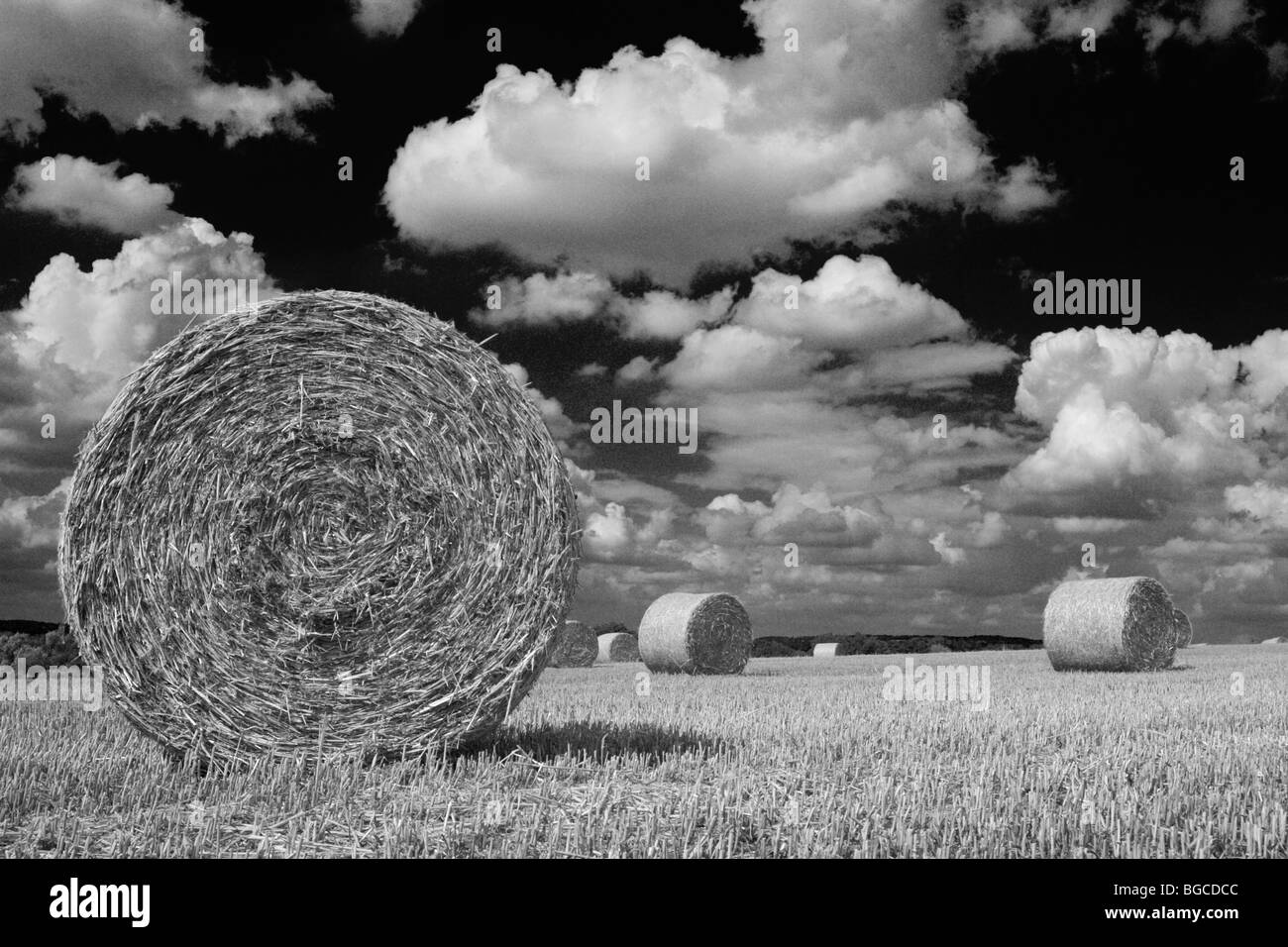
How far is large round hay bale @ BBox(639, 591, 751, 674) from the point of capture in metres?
17.8

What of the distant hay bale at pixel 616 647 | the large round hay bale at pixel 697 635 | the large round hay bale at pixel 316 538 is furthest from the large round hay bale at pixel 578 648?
the large round hay bale at pixel 316 538

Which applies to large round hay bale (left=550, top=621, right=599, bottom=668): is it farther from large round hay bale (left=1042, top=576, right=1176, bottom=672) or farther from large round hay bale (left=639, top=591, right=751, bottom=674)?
large round hay bale (left=1042, top=576, right=1176, bottom=672)

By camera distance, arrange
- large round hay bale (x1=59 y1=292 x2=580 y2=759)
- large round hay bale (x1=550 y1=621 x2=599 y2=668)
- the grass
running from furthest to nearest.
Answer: large round hay bale (x1=550 y1=621 x2=599 y2=668) < large round hay bale (x1=59 y1=292 x2=580 y2=759) < the grass

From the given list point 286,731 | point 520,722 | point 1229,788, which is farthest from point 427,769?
point 1229,788

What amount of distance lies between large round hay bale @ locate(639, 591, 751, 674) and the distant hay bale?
18.7 ft

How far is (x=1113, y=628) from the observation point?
698 inches

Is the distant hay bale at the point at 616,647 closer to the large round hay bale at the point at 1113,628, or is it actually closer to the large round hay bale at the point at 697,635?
the large round hay bale at the point at 697,635

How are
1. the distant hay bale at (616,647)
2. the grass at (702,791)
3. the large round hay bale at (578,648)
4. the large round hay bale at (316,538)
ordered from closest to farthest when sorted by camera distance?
the grass at (702,791), the large round hay bale at (316,538), the large round hay bale at (578,648), the distant hay bale at (616,647)

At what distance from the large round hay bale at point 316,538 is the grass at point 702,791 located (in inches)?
14.6

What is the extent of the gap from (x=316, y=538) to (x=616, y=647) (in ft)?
61.1

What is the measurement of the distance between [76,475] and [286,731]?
192 cm

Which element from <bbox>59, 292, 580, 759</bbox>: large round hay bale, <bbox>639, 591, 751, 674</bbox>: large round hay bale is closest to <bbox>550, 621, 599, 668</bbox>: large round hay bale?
<bbox>639, 591, 751, 674</bbox>: large round hay bale

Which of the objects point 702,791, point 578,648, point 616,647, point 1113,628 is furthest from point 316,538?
point 616,647

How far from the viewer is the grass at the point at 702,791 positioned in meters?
4.38
